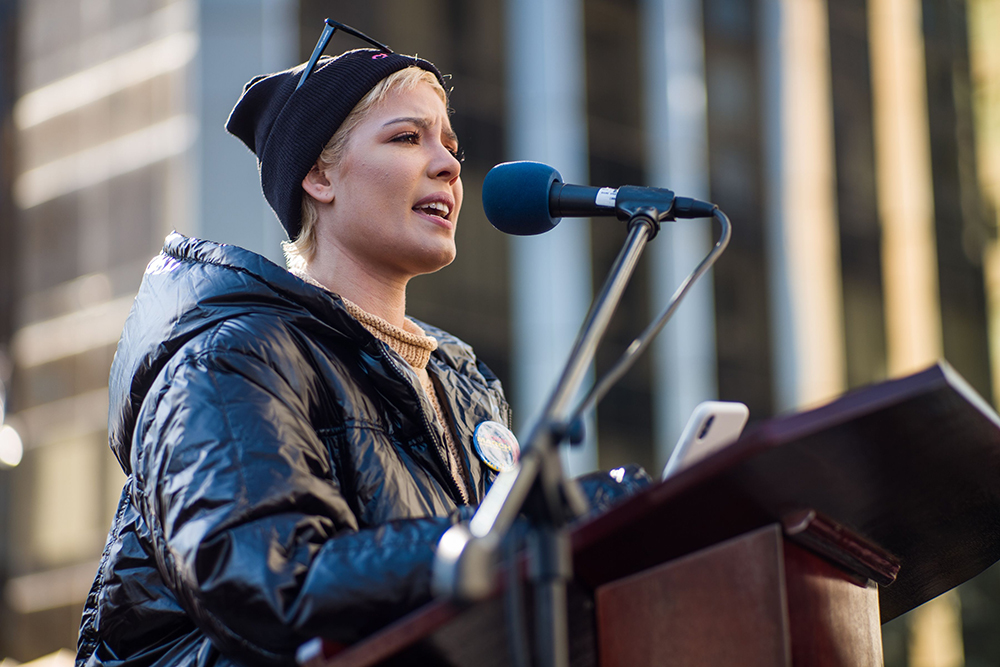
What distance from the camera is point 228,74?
9969 millimetres

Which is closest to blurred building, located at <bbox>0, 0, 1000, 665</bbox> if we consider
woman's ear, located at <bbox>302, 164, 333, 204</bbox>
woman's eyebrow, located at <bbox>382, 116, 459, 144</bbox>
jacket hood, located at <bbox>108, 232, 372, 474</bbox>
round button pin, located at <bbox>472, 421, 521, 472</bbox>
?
woman's ear, located at <bbox>302, 164, 333, 204</bbox>

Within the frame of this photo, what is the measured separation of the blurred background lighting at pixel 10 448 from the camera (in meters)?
11.1

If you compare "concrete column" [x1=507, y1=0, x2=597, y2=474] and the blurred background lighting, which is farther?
"concrete column" [x1=507, y1=0, x2=597, y2=474]

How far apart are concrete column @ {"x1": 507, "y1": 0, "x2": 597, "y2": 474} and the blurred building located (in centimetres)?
3

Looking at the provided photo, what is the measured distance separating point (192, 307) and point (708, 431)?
956 millimetres

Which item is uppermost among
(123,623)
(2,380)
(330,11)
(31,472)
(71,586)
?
(330,11)

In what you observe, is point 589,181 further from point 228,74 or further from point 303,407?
point 303,407

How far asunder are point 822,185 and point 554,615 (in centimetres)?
1503

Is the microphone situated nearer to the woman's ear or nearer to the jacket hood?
the jacket hood

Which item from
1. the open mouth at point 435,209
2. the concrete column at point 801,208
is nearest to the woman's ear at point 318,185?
the open mouth at point 435,209

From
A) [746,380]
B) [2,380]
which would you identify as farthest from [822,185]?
[2,380]

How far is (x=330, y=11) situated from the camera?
10656mm

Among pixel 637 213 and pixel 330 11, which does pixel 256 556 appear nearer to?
pixel 637 213

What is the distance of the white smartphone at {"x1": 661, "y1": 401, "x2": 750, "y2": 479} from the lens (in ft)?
6.01
